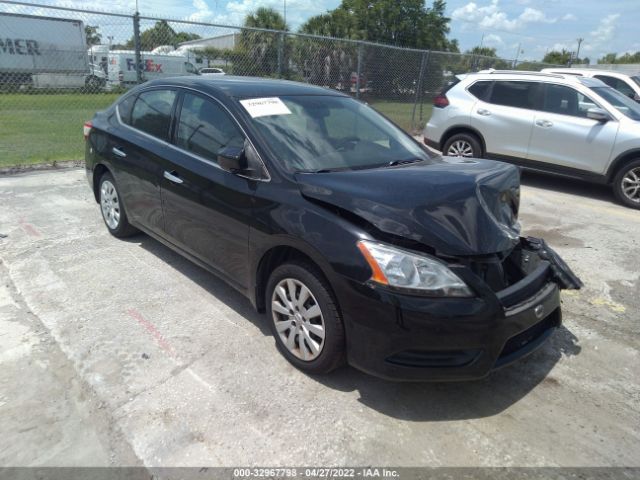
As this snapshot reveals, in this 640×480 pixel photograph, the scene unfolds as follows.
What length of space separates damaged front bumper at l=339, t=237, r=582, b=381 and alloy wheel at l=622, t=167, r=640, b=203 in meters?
5.50

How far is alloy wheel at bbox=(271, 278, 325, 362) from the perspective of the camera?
275cm

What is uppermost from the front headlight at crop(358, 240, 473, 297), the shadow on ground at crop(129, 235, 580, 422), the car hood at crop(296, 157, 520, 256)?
the car hood at crop(296, 157, 520, 256)

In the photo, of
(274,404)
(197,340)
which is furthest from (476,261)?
(197,340)

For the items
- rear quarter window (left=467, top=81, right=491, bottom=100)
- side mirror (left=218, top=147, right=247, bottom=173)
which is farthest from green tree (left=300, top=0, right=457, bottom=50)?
side mirror (left=218, top=147, right=247, bottom=173)

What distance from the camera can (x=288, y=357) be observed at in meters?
3.01

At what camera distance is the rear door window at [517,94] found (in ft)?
25.3

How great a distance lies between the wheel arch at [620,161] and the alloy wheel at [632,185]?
17 centimetres

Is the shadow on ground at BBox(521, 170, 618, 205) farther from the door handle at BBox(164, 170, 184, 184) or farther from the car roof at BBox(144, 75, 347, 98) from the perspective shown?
the door handle at BBox(164, 170, 184, 184)

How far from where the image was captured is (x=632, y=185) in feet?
22.8

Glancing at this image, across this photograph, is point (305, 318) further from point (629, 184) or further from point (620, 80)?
point (620, 80)

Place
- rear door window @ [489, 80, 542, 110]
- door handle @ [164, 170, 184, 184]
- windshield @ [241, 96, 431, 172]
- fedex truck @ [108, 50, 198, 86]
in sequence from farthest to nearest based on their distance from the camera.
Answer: fedex truck @ [108, 50, 198, 86] < rear door window @ [489, 80, 542, 110] < door handle @ [164, 170, 184, 184] < windshield @ [241, 96, 431, 172]

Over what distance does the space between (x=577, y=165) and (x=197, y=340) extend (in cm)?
663

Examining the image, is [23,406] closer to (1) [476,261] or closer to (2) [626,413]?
(1) [476,261]

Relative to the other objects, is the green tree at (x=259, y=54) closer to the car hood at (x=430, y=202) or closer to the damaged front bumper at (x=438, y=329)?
the car hood at (x=430, y=202)
